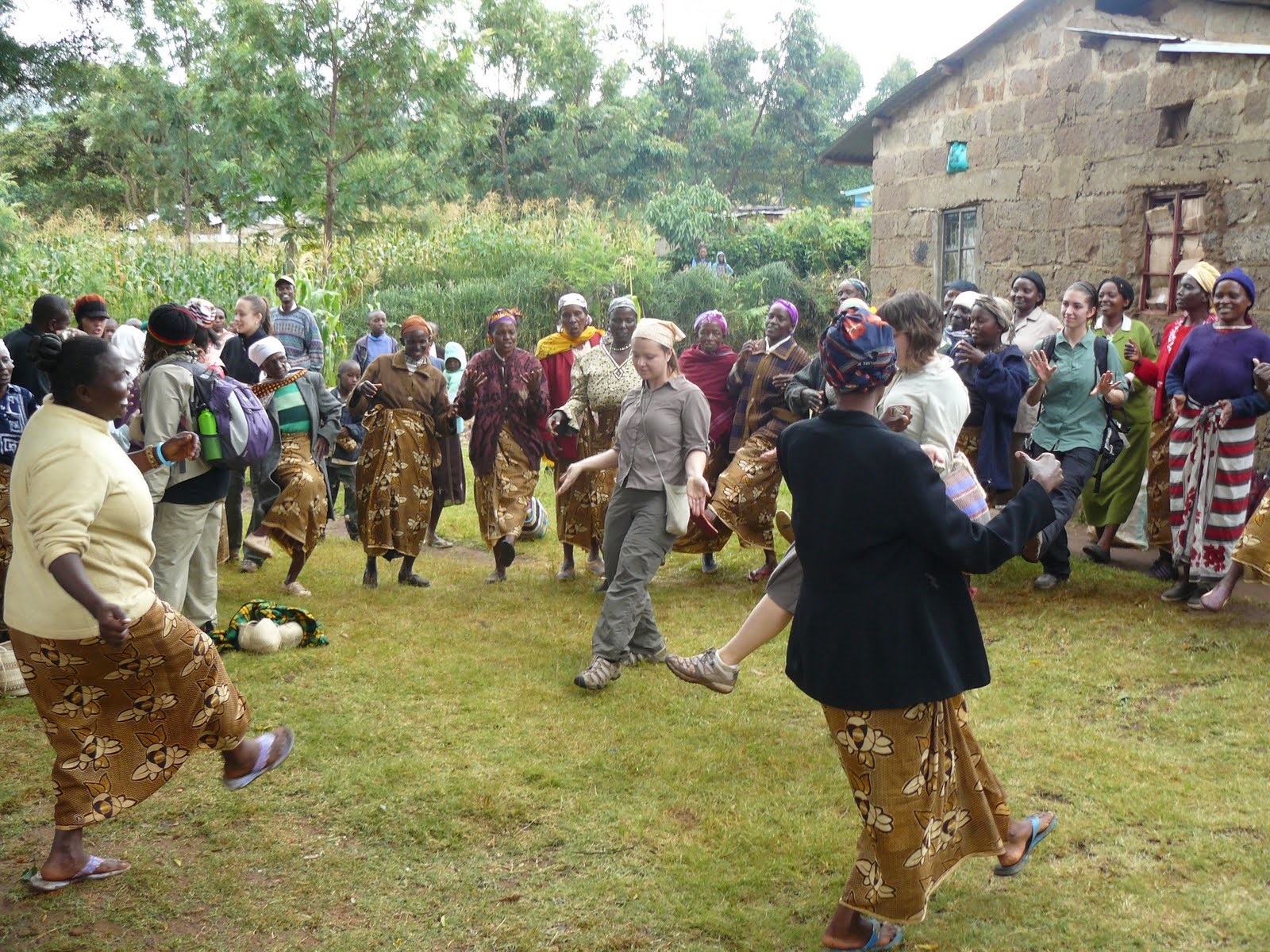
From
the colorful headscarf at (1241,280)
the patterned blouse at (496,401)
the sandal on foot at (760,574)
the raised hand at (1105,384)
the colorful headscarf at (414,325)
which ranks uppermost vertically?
the colorful headscarf at (1241,280)

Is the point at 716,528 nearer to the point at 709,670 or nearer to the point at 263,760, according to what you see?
the point at 709,670

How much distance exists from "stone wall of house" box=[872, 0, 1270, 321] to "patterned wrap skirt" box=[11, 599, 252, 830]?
878cm

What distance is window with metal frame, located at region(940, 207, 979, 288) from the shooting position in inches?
493

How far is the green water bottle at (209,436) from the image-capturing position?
5.96 m

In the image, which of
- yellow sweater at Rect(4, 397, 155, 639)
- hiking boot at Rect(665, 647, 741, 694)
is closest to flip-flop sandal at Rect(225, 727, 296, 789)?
yellow sweater at Rect(4, 397, 155, 639)

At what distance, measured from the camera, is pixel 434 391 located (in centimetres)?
837

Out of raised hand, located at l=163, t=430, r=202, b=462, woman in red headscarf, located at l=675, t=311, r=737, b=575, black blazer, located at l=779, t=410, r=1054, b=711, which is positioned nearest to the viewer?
black blazer, located at l=779, t=410, r=1054, b=711

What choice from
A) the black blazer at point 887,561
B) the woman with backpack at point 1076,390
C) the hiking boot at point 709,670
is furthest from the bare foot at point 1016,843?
the woman with backpack at point 1076,390

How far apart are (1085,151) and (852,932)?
9344 mm

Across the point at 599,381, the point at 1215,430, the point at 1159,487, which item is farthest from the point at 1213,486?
the point at 599,381

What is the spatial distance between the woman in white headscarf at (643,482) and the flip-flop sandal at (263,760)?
1.90m

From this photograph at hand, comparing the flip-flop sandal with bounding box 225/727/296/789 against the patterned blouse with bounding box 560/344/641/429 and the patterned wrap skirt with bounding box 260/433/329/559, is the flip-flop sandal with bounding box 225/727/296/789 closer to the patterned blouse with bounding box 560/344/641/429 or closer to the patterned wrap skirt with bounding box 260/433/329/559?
the patterned wrap skirt with bounding box 260/433/329/559

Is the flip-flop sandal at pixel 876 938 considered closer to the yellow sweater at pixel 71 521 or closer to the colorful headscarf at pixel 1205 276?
the yellow sweater at pixel 71 521

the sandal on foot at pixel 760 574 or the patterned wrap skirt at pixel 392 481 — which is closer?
the patterned wrap skirt at pixel 392 481
